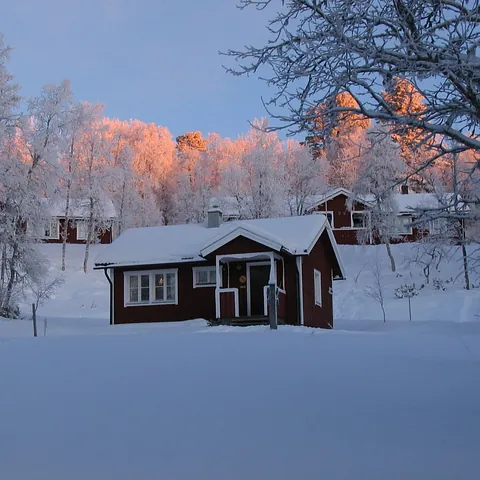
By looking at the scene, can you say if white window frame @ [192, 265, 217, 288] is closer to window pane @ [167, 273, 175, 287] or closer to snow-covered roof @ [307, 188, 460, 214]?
window pane @ [167, 273, 175, 287]

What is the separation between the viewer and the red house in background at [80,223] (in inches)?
1729

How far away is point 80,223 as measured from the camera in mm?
47094

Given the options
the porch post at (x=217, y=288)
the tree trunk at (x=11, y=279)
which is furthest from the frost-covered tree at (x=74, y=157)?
the porch post at (x=217, y=288)

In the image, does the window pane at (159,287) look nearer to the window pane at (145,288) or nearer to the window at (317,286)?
the window pane at (145,288)

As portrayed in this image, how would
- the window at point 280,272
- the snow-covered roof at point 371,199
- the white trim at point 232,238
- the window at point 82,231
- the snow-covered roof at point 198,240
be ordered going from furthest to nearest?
the window at point 82,231 < the snow-covered roof at point 371,199 < the window at point 280,272 < the snow-covered roof at point 198,240 < the white trim at point 232,238

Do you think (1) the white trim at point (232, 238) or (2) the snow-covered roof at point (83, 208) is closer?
(1) the white trim at point (232, 238)

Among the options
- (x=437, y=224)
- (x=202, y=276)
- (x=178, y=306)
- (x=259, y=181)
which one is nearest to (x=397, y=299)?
(x=202, y=276)

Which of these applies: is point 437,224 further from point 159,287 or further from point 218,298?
point 159,287

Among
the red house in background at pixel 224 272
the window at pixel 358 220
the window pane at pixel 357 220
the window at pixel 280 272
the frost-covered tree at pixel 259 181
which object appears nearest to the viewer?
the red house in background at pixel 224 272

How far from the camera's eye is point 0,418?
4.94 metres

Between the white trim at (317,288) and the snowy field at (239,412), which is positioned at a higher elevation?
the white trim at (317,288)

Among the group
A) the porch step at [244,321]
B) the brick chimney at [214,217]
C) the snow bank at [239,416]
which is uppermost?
the brick chimney at [214,217]

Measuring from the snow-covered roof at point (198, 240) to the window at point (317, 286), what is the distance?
5.14 ft

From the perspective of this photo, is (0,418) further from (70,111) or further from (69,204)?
(69,204)
